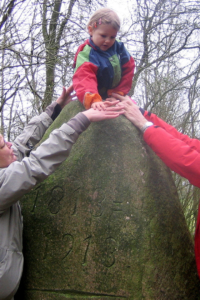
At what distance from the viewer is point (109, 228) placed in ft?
7.21

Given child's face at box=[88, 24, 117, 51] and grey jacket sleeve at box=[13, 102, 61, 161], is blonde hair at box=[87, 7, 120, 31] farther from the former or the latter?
grey jacket sleeve at box=[13, 102, 61, 161]

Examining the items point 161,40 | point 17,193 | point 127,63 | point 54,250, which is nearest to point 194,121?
point 161,40

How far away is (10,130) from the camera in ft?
19.7

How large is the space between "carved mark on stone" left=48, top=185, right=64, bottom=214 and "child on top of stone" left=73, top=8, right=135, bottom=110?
72 centimetres

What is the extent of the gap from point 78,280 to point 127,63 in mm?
1824

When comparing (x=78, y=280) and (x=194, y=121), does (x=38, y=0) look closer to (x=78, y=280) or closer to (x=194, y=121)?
(x=194, y=121)

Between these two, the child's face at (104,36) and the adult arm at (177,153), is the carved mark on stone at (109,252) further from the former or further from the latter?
the child's face at (104,36)

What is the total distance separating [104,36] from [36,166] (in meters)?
1.20

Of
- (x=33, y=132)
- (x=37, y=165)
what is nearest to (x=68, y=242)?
(x=37, y=165)

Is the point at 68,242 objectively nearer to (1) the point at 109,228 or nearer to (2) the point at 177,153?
(1) the point at 109,228

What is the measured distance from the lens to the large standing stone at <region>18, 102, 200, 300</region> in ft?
6.93

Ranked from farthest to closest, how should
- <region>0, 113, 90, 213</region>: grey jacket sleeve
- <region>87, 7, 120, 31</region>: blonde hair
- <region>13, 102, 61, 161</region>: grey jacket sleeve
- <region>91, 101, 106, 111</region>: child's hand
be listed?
1. <region>13, 102, 61, 161</region>: grey jacket sleeve
2. <region>87, 7, 120, 31</region>: blonde hair
3. <region>91, 101, 106, 111</region>: child's hand
4. <region>0, 113, 90, 213</region>: grey jacket sleeve

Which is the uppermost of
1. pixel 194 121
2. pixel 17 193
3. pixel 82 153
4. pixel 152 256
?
pixel 194 121

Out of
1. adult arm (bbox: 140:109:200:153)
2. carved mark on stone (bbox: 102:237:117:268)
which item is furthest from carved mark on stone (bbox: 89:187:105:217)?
adult arm (bbox: 140:109:200:153)
